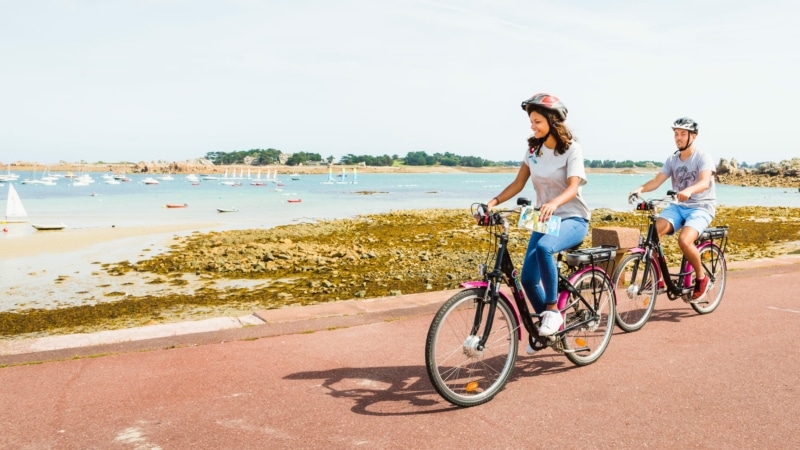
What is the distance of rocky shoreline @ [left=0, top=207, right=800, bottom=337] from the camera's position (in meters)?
9.60

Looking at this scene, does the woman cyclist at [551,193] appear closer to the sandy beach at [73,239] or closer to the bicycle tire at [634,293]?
the bicycle tire at [634,293]

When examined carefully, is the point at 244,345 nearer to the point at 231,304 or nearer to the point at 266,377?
the point at 266,377

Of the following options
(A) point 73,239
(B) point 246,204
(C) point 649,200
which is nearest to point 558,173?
(C) point 649,200

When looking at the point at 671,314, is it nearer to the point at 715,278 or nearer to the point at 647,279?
the point at 715,278

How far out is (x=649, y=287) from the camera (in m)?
6.38

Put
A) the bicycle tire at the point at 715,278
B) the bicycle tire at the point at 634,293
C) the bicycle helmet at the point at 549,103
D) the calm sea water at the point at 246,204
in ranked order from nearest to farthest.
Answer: the bicycle helmet at the point at 549,103 < the bicycle tire at the point at 634,293 < the bicycle tire at the point at 715,278 < the calm sea water at the point at 246,204

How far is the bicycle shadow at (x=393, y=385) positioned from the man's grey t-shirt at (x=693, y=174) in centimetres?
252

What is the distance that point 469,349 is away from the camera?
14.1 ft

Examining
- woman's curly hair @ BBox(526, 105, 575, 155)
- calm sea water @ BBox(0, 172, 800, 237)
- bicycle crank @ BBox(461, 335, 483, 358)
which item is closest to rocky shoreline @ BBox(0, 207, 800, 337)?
woman's curly hair @ BBox(526, 105, 575, 155)

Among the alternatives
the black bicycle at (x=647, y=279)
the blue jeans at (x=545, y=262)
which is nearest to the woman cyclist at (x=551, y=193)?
the blue jeans at (x=545, y=262)

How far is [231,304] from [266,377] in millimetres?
5474

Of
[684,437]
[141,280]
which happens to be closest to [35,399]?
[684,437]

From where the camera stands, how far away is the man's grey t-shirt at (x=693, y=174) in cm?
647

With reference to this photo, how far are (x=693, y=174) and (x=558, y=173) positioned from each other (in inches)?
101
